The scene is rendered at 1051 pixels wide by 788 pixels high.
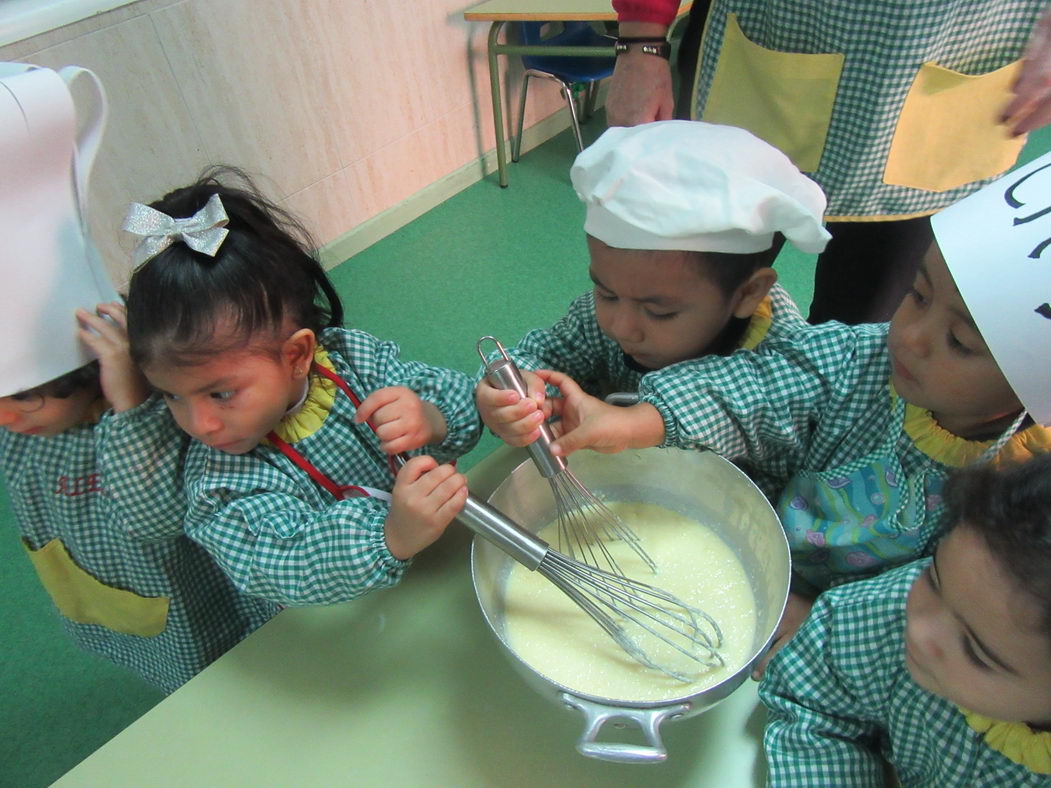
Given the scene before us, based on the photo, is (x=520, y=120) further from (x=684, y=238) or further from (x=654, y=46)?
(x=684, y=238)

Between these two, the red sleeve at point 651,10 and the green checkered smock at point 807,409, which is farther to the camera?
the red sleeve at point 651,10

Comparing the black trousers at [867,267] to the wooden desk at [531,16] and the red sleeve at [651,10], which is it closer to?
the red sleeve at [651,10]

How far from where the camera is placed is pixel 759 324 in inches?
30.5

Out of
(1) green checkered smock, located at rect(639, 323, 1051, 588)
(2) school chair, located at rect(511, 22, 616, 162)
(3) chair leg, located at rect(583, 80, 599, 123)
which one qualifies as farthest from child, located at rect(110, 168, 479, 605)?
(3) chair leg, located at rect(583, 80, 599, 123)

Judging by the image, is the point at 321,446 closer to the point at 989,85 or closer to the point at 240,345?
the point at 240,345

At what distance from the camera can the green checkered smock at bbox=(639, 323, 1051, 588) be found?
0.66 meters

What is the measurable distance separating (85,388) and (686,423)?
0.65 m

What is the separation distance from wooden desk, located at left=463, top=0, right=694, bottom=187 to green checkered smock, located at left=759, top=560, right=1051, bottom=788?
1935 mm

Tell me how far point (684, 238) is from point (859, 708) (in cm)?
40

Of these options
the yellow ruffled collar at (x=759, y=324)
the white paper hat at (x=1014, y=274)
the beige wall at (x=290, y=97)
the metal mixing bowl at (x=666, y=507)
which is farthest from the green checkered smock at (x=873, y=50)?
Answer: the beige wall at (x=290, y=97)

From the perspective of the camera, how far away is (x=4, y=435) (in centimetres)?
83

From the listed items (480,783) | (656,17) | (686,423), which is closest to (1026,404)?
(686,423)

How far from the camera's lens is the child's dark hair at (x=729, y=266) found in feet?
2.25

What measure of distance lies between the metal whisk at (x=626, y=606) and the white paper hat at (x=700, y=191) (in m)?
0.29
